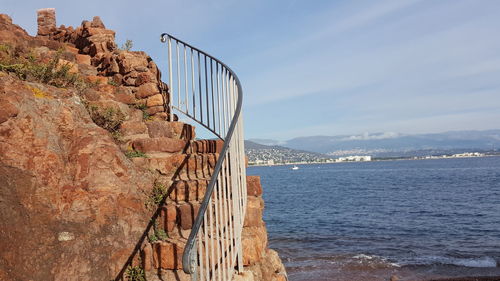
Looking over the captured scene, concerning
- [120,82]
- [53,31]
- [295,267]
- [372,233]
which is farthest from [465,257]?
[53,31]

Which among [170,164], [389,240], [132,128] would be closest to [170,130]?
[132,128]

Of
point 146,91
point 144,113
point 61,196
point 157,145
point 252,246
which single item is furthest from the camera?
point 146,91

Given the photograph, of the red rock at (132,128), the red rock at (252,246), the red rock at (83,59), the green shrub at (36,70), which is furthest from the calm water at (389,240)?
the green shrub at (36,70)

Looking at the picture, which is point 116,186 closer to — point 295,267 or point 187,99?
point 187,99

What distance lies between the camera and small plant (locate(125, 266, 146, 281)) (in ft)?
12.6

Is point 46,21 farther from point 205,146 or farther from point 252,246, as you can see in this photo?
point 252,246

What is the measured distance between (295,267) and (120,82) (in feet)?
31.4

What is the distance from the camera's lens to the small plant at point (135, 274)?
3.86m

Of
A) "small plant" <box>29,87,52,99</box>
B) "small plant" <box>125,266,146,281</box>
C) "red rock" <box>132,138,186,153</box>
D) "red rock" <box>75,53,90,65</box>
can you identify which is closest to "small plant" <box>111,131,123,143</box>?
"red rock" <box>132,138,186,153</box>

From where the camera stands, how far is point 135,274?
389 cm

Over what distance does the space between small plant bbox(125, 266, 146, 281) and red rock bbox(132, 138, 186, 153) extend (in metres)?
1.71

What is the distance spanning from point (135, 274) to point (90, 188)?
1.13 m

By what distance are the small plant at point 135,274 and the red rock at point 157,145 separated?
1.71 meters

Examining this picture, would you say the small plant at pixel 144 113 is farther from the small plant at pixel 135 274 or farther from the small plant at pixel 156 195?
the small plant at pixel 135 274
